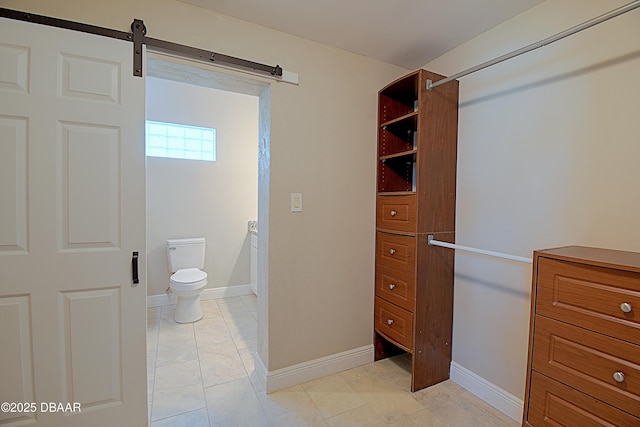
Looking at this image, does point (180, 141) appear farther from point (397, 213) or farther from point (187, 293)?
point (397, 213)

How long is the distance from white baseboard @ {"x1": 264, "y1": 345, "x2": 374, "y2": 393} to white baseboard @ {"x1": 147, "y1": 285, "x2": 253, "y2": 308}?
1796 mm

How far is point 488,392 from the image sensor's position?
5.86 feet

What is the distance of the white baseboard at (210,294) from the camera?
129 inches

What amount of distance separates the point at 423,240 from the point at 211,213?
2664mm

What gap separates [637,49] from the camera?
123cm

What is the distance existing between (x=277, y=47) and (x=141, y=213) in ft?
4.30

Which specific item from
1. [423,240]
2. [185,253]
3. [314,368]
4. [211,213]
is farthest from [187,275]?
[423,240]

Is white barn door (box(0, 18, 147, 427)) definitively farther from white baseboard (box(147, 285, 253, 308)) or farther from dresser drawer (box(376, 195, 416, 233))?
white baseboard (box(147, 285, 253, 308))

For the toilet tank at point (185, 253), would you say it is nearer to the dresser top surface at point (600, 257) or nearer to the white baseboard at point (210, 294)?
the white baseboard at point (210, 294)

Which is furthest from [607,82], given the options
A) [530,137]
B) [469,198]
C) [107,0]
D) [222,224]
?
[222,224]

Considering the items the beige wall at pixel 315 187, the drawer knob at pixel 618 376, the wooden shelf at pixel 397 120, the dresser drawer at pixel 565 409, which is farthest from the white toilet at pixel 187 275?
the drawer knob at pixel 618 376

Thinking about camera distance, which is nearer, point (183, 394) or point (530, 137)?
point (530, 137)

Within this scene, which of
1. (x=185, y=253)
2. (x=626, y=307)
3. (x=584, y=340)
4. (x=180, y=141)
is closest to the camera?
(x=626, y=307)

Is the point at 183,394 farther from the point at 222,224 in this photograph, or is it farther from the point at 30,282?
the point at 222,224
